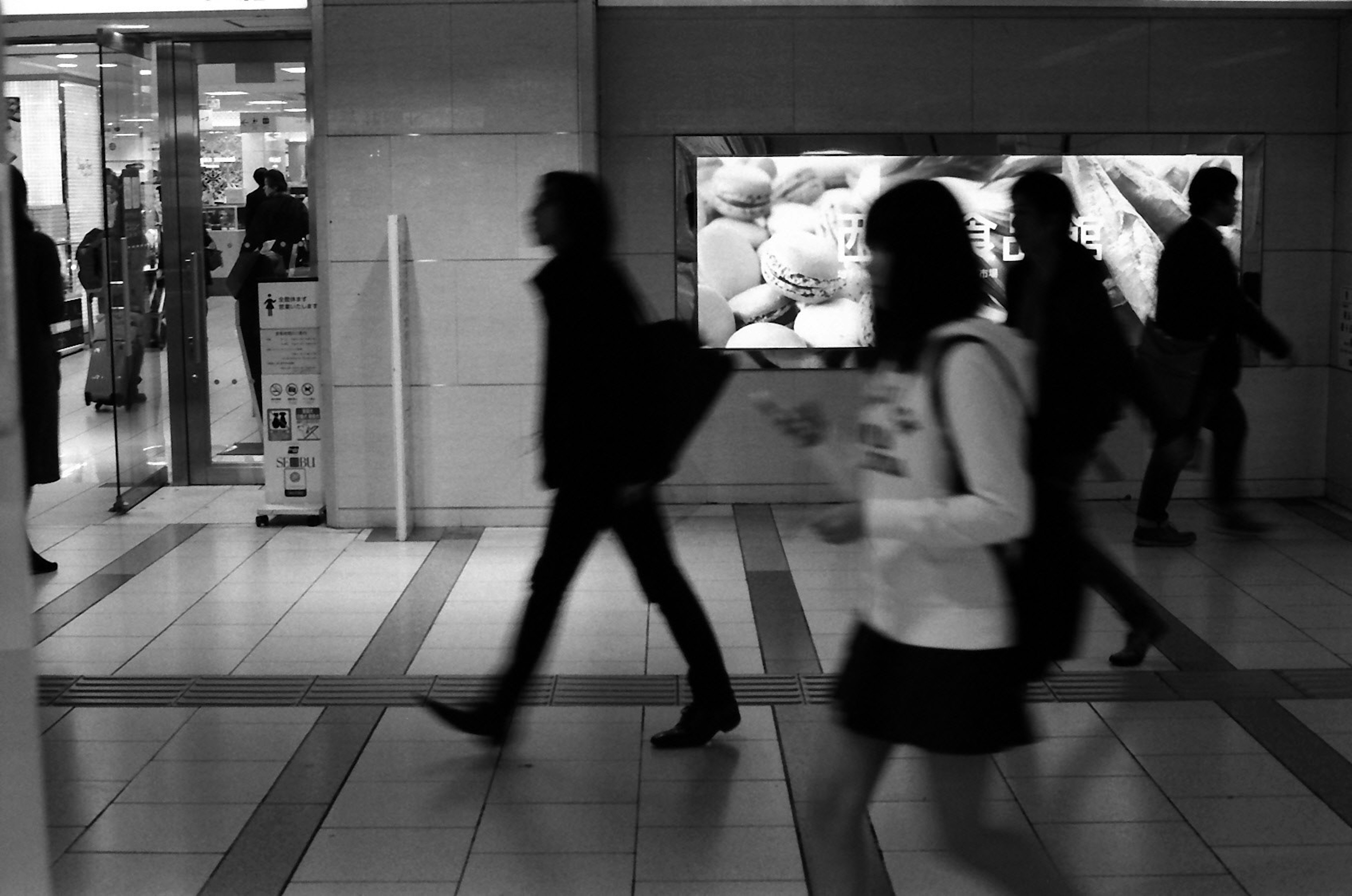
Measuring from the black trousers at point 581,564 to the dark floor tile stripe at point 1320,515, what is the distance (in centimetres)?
432

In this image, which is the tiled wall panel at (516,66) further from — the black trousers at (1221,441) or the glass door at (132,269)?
the black trousers at (1221,441)

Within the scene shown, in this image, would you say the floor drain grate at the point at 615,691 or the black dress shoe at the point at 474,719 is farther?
the floor drain grate at the point at 615,691

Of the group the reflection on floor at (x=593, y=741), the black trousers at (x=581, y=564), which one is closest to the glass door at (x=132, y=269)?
the reflection on floor at (x=593, y=741)

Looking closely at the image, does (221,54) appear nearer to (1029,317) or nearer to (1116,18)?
(1116,18)

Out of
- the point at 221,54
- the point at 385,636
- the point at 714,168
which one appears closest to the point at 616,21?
the point at 714,168

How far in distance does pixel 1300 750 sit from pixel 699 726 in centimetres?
171

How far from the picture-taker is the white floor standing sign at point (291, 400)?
8.27m

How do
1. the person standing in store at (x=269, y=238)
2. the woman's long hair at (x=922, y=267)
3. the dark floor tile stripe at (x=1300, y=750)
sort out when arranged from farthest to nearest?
the person standing in store at (x=269, y=238), the dark floor tile stripe at (x=1300, y=750), the woman's long hair at (x=922, y=267)

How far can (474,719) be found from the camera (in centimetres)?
464

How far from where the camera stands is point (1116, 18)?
331 inches

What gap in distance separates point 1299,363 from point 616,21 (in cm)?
396

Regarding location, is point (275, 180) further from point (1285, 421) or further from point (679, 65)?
point (1285, 421)

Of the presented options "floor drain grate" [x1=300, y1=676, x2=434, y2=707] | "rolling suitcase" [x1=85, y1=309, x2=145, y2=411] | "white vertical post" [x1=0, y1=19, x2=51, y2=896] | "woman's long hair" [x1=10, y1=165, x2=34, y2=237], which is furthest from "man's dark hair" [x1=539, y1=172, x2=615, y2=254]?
"rolling suitcase" [x1=85, y1=309, x2=145, y2=411]

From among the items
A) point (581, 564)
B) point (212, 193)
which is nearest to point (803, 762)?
point (581, 564)
